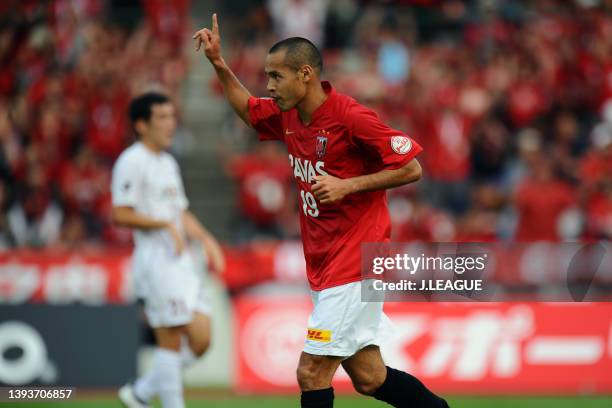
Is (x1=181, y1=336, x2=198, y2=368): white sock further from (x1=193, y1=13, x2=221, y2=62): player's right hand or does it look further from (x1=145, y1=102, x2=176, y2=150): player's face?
(x1=193, y1=13, x2=221, y2=62): player's right hand

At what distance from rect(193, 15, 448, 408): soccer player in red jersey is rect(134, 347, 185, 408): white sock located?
190 cm

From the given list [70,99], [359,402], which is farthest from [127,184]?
[70,99]

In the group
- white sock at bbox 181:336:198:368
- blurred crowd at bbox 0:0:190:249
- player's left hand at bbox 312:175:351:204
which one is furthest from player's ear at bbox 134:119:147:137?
blurred crowd at bbox 0:0:190:249

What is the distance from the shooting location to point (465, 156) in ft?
50.3

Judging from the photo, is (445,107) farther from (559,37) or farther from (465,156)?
(559,37)

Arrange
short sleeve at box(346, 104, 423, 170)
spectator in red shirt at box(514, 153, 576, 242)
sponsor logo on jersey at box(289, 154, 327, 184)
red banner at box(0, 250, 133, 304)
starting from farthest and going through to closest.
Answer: spectator in red shirt at box(514, 153, 576, 242) → red banner at box(0, 250, 133, 304) → sponsor logo on jersey at box(289, 154, 327, 184) → short sleeve at box(346, 104, 423, 170)

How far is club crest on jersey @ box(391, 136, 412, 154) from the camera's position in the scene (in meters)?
6.16

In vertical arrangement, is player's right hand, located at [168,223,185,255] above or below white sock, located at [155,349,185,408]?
above

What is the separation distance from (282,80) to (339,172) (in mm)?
635

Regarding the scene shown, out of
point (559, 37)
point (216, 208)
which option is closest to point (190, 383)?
point (216, 208)

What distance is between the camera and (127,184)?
8086 millimetres

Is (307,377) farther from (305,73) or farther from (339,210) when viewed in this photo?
(305,73)

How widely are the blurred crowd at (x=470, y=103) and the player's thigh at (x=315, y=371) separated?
302 inches

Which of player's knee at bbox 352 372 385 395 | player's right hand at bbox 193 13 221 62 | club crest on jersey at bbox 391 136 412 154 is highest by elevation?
player's right hand at bbox 193 13 221 62
